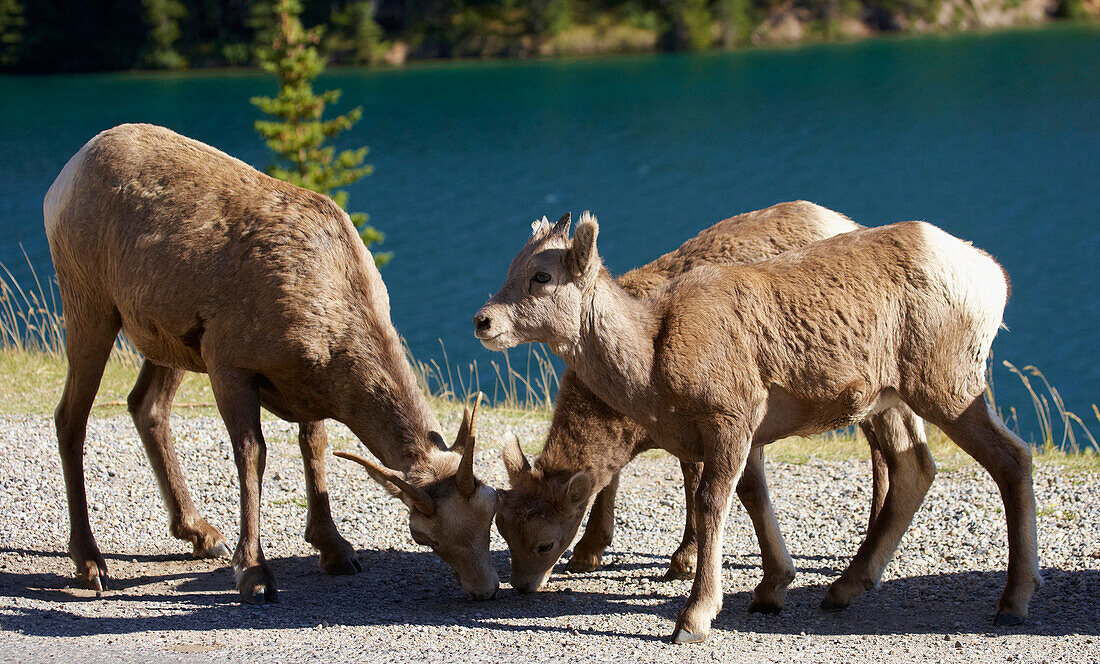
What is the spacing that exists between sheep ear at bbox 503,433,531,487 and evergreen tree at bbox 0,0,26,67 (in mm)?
74011

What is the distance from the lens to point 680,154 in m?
42.3

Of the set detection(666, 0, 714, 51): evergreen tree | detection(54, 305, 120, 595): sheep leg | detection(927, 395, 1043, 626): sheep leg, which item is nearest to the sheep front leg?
detection(927, 395, 1043, 626): sheep leg

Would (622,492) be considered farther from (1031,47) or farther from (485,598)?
(1031,47)

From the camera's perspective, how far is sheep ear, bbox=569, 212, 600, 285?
571 centimetres

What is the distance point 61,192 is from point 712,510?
4.47 m

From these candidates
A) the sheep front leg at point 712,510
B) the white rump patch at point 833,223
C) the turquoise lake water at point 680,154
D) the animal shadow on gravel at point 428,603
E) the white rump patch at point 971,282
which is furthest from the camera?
the turquoise lake water at point 680,154

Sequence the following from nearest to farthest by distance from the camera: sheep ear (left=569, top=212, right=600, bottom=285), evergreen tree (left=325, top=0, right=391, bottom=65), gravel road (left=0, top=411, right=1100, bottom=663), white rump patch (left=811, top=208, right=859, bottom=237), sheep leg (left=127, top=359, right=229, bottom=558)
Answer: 1. sheep ear (left=569, top=212, right=600, bottom=285)
2. gravel road (left=0, top=411, right=1100, bottom=663)
3. white rump patch (left=811, top=208, right=859, bottom=237)
4. sheep leg (left=127, top=359, right=229, bottom=558)
5. evergreen tree (left=325, top=0, right=391, bottom=65)

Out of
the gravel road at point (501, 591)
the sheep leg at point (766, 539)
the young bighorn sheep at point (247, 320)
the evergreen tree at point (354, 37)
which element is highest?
the young bighorn sheep at point (247, 320)

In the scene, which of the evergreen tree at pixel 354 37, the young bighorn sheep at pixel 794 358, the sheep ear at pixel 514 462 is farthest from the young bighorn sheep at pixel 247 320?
the evergreen tree at pixel 354 37

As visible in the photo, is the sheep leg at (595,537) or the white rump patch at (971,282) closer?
the white rump patch at (971,282)

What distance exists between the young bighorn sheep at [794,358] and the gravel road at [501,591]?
19.7 inches

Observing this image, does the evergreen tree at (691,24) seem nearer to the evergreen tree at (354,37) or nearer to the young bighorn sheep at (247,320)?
the evergreen tree at (354,37)

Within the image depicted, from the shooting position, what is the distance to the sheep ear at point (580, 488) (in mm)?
6438

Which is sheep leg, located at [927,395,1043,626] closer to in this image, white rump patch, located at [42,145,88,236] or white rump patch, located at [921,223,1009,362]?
white rump patch, located at [921,223,1009,362]
